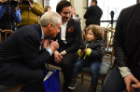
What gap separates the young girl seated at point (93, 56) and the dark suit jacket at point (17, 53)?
1.63 feet

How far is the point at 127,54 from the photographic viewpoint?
90 cm

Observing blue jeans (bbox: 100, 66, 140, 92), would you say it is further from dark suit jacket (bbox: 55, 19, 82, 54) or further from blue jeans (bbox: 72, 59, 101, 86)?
dark suit jacket (bbox: 55, 19, 82, 54)

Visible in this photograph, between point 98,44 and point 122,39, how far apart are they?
0.42 meters

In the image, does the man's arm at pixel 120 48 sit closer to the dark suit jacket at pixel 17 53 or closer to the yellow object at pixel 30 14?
the dark suit jacket at pixel 17 53

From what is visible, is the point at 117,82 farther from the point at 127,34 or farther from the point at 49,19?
the point at 49,19

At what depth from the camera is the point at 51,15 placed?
3.46 ft

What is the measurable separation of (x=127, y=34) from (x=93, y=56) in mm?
495

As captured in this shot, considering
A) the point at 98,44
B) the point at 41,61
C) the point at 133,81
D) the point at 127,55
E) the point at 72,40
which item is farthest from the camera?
the point at 72,40

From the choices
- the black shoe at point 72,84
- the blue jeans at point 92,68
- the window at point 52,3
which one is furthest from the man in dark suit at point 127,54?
the window at point 52,3

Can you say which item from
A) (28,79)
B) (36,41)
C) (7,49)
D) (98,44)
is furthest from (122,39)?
(7,49)

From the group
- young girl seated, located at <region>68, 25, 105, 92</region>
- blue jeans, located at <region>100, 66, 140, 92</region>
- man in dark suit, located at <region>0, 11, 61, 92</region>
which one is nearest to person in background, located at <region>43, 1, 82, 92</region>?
young girl seated, located at <region>68, 25, 105, 92</region>

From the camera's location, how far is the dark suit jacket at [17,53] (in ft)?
2.94

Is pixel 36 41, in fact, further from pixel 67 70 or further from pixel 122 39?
pixel 122 39

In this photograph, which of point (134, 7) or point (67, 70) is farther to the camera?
point (67, 70)
